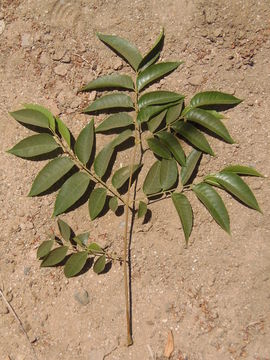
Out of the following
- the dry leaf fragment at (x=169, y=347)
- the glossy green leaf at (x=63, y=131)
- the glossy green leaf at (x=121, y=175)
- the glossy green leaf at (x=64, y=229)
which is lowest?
the dry leaf fragment at (x=169, y=347)

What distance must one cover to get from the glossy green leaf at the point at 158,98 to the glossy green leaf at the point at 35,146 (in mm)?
344

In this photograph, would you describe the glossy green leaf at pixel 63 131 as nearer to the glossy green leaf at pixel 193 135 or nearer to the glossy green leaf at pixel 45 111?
the glossy green leaf at pixel 45 111

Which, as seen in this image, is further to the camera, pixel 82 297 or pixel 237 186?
pixel 82 297

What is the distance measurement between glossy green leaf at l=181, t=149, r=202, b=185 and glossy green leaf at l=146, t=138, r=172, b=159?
8 cm

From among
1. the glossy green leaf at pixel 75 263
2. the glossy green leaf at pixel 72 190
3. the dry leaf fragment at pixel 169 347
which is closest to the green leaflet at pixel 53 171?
the glossy green leaf at pixel 72 190

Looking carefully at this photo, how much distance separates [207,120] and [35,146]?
616 millimetres

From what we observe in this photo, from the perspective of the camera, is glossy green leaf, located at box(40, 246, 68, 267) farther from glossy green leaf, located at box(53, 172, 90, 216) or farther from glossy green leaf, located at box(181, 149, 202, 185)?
glossy green leaf, located at box(181, 149, 202, 185)

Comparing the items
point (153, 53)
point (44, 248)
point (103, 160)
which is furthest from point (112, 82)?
point (44, 248)

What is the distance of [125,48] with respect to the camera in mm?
1796

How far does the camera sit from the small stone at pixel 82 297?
185 centimetres

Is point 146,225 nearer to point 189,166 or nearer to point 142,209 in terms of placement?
point 142,209

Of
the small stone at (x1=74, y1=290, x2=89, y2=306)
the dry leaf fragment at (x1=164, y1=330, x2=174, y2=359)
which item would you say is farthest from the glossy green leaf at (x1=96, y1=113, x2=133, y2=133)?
the dry leaf fragment at (x1=164, y1=330, x2=174, y2=359)

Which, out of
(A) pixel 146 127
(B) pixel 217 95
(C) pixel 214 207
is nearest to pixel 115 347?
(C) pixel 214 207

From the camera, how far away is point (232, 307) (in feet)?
5.93
